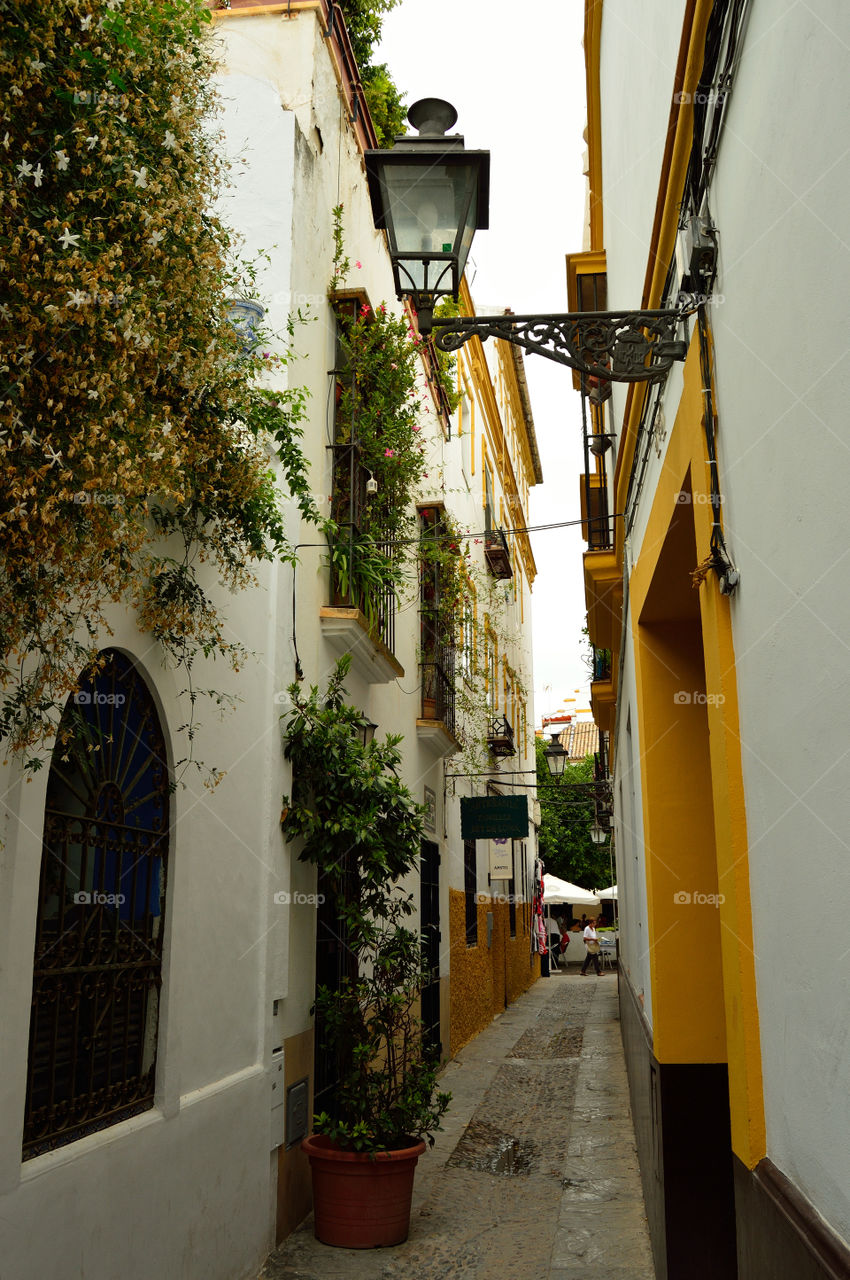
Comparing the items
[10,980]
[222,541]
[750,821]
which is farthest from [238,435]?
[750,821]

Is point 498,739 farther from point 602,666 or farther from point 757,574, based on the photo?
point 757,574

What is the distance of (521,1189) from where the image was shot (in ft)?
24.8

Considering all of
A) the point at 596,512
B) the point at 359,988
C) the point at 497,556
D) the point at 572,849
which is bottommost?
the point at 359,988

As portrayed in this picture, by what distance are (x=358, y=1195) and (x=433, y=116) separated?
559 centimetres

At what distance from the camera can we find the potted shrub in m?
6.19

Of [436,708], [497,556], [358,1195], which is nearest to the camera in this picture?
[358,1195]

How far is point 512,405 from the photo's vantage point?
88.0ft

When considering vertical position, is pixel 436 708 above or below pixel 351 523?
below
